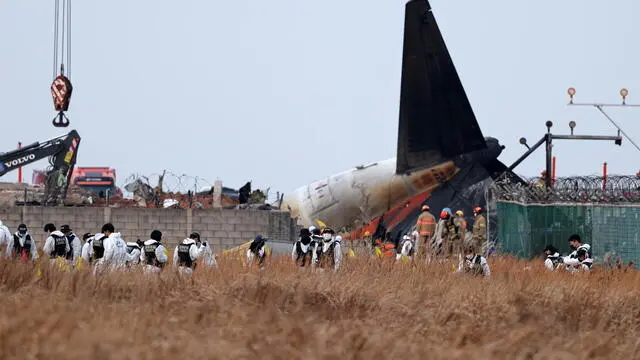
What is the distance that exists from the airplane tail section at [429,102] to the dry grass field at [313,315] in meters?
24.6

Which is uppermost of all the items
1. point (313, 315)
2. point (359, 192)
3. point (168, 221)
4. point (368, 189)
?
point (368, 189)

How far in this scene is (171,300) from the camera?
61.8 feet

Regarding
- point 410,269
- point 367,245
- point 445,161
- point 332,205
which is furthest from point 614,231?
point 332,205

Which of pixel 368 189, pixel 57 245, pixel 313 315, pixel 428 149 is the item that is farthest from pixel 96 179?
pixel 313 315

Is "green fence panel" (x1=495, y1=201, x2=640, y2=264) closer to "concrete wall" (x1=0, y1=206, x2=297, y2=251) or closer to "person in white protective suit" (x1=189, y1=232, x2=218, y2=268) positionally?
"person in white protective suit" (x1=189, y1=232, x2=218, y2=268)

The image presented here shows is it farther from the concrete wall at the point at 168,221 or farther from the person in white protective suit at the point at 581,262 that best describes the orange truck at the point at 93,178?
the person in white protective suit at the point at 581,262

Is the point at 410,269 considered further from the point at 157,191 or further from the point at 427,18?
the point at 157,191

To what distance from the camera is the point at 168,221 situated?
50688mm

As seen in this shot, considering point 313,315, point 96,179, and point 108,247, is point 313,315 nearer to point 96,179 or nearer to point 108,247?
point 108,247

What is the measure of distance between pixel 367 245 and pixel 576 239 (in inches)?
191

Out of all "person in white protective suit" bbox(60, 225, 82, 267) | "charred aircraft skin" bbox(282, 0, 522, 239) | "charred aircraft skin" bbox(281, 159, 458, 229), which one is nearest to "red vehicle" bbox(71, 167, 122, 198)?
"charred aircraft skin" bbox(281, 159, 458, 229)

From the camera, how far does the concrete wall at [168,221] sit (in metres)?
50.2

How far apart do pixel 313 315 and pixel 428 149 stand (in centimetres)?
3472

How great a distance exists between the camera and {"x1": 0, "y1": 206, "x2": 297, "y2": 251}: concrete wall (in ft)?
165
